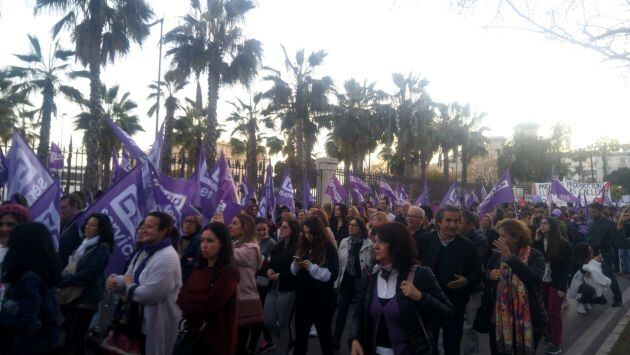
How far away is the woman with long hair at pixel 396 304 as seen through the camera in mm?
3307

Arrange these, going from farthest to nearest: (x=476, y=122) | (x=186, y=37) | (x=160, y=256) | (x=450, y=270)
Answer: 1. (x=476, y=122)
2. (x=186, y=37)
3. (x=450, y=270)
4. (x=160, y=256)

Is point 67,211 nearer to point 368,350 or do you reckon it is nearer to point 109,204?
A: point 109,204

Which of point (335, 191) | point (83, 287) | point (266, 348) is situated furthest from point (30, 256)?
point (335, 191)

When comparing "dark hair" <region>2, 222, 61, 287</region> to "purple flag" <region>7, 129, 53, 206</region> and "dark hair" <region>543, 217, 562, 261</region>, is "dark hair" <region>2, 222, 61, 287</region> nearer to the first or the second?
"purple flag" <region>7, 129, 53, 206</region>

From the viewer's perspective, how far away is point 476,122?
40.7 metres

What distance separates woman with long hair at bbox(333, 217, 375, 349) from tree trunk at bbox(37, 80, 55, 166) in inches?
432

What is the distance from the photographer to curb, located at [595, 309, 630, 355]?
6713 millimetres

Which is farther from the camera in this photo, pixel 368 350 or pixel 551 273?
pixel 551 273

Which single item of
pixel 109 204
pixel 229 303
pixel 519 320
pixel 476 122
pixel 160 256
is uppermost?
pixel 476 122

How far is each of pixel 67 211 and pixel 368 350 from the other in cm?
526

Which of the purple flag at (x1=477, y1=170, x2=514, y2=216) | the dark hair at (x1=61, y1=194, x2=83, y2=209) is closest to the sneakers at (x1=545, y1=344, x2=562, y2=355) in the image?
the purple flag at (x1=477, y1=170, x2=514, y2=216)

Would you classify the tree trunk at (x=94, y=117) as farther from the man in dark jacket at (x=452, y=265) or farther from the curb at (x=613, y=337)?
the curb at (x=613, y=337)

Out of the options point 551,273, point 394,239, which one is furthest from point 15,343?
point 551,273

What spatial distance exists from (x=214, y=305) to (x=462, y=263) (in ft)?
8.56
